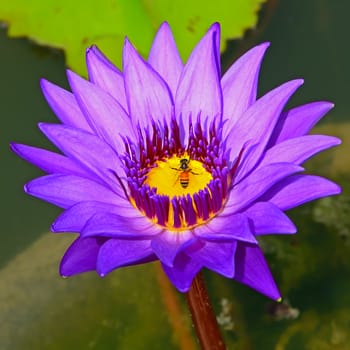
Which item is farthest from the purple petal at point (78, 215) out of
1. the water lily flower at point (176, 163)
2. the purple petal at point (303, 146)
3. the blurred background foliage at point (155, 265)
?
the blurred background foliage at point (155, 265)

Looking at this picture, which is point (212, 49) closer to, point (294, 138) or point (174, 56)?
point (174, 56)

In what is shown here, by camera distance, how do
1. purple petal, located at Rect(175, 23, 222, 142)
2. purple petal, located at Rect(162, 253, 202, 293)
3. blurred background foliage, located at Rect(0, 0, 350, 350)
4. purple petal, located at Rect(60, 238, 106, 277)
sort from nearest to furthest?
1. purple petal, located at Rect(162, 253, 202, 293)
2. purple petal, located at Rect(60, 238, 106, 277)
3. purple petal, located at Rect(175, 23, 222, 142)
4. blurred background foliage, located at Rect(0, 0, 350, 350)

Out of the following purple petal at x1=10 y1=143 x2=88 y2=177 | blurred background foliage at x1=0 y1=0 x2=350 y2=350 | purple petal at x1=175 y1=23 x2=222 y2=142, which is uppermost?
purple petal at x1=175 y1=23 x2=222 y2=142

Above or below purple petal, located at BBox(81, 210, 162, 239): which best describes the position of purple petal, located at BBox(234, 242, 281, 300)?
below

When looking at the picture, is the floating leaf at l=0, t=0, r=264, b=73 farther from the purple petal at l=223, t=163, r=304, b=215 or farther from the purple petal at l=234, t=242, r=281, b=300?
the purple petal at l=234, t=242, r=281, b=300

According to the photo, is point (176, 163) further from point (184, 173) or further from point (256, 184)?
point (256, 184)

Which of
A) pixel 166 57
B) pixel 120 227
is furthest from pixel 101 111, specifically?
pixel 120 227

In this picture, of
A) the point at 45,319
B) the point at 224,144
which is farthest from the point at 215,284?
the point at 224,144

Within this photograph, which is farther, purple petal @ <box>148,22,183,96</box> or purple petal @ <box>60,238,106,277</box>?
purple petal @ <box>148,22,183,96</box>

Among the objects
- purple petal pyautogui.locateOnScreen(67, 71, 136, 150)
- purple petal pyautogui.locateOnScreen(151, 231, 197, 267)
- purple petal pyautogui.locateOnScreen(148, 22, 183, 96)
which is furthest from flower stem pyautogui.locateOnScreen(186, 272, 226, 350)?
purple petal pyautogui.locateOnScreen(148, 22, 183, 96)
